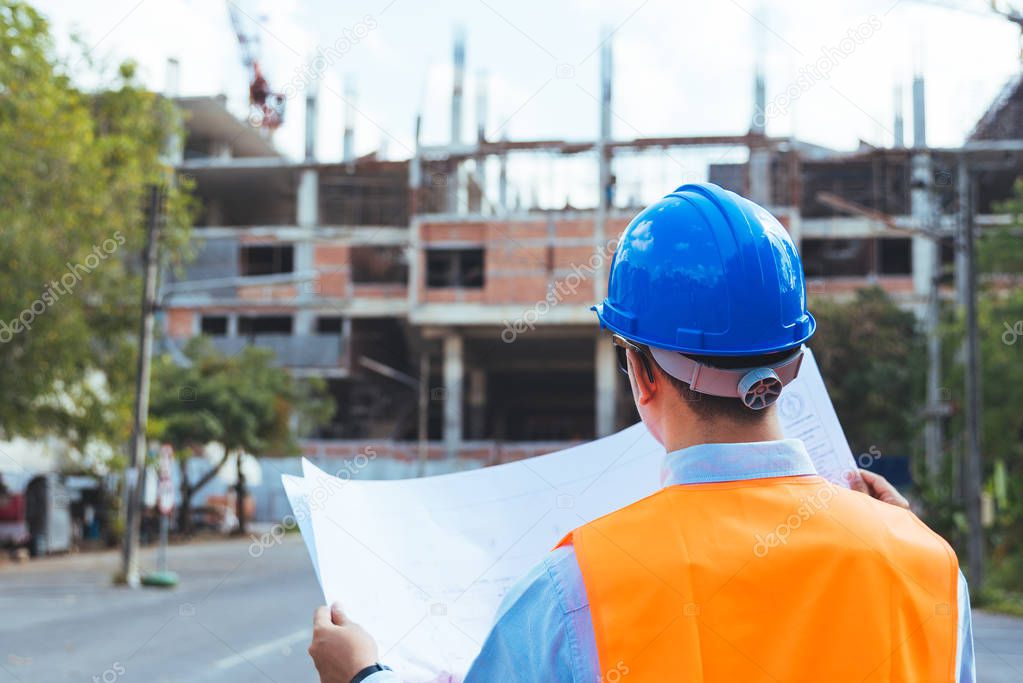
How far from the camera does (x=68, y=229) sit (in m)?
18.4

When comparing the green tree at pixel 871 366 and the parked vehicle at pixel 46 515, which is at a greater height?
the green tree at pixel 871 366

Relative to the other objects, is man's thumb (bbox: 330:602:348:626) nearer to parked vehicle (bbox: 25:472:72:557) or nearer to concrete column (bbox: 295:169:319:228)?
parked vehicle (bbox: 25:472:72:557)

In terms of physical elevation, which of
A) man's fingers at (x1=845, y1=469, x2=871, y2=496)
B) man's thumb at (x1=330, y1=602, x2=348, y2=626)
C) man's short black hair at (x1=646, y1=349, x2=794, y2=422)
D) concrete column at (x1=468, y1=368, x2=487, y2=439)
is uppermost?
man's short black hair at (x1=646, y1=349, x2=794, y2=422)

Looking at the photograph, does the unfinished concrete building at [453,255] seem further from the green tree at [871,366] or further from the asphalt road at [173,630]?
the asphalt road at [173,630]

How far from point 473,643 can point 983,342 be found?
22270 mm

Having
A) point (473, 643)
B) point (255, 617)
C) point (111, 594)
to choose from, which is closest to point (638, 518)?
point (473, 643)

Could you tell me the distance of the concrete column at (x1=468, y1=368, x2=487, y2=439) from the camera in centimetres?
5116

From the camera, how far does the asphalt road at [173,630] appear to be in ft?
28.9

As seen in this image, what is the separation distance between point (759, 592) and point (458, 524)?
24.5 inches

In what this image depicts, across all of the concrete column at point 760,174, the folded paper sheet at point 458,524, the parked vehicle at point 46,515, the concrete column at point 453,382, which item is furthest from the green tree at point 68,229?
the concrete column at point 760,174

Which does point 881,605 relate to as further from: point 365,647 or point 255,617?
point 255,617

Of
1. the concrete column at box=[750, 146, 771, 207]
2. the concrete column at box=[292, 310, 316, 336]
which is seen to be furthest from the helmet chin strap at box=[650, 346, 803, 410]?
the concrete column at box=[292, 310, 316, 336]

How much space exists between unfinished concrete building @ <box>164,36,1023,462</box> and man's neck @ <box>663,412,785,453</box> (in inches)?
Answer: 1415

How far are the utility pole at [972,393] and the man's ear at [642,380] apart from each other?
639 inches
